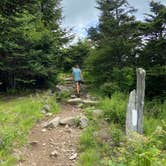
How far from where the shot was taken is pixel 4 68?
13.3 m

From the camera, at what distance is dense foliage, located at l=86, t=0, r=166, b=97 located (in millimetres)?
13227

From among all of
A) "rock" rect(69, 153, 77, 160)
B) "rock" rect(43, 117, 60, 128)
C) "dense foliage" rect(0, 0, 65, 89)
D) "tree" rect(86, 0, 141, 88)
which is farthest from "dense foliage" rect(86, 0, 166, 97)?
"rock" rect(69, 153, 77, 160)

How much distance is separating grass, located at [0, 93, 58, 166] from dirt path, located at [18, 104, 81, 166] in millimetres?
235

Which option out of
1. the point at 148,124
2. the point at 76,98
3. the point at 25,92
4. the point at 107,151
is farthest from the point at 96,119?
the point at 25,92

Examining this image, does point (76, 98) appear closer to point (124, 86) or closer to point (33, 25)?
point (124, 86)

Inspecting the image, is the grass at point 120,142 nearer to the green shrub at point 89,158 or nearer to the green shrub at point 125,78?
the green shrub at point 89,158

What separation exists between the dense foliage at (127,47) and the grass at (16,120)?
3756mm

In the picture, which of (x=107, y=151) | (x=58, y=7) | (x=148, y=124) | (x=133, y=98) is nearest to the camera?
(x=107, y=151)

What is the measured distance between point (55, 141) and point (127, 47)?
Answer: 7276 millimetres

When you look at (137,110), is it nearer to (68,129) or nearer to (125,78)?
(68,129)

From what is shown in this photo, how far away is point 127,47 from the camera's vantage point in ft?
46.3

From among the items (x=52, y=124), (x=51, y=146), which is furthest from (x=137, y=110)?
(x=52, y=124)

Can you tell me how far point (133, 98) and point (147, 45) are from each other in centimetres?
591

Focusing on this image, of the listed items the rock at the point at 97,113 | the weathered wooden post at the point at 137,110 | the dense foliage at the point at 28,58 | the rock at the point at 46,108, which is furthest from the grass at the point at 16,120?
the weathered wooden post at the point at 137,110
